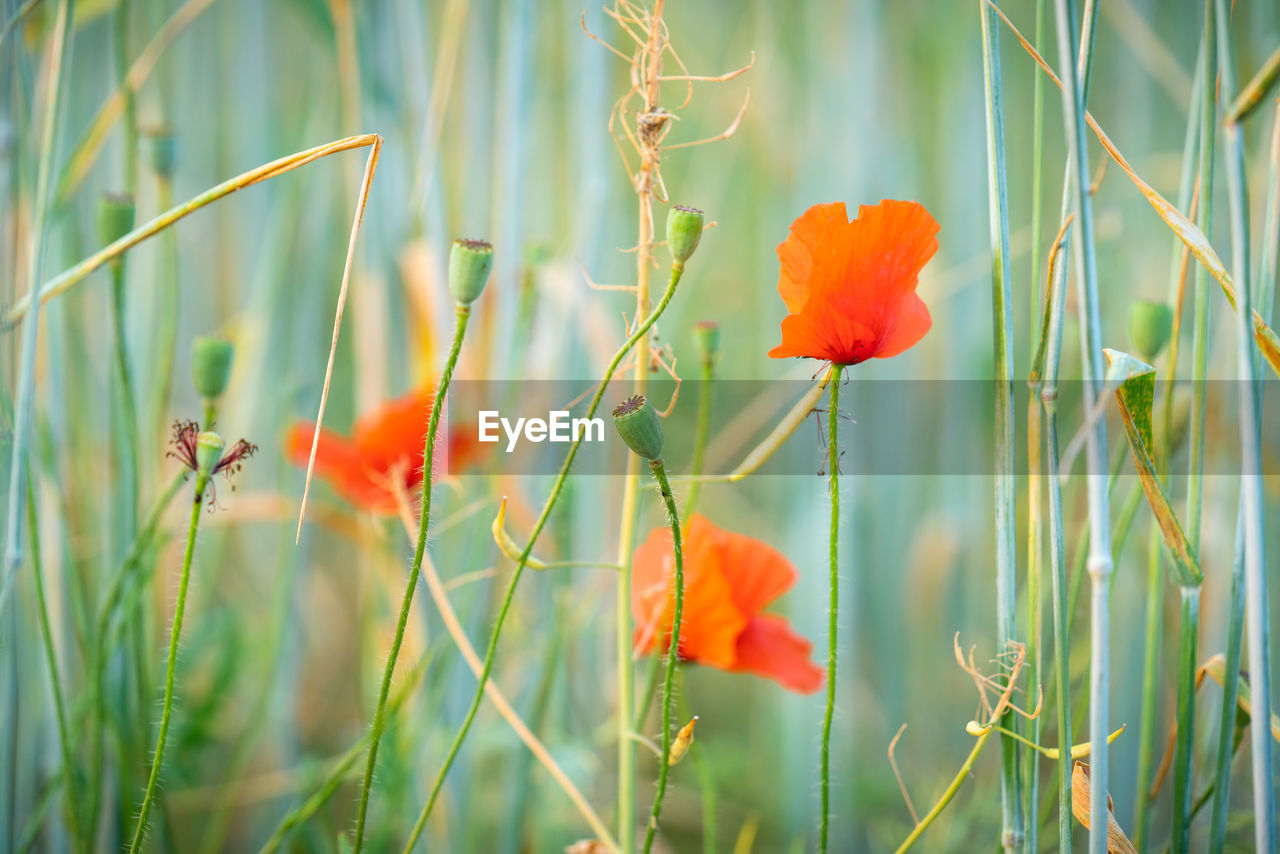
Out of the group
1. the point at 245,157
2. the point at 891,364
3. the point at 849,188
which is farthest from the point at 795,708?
the point at 245,157

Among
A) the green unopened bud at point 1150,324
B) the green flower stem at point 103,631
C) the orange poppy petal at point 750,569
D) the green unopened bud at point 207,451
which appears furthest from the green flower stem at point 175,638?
the green unopened bud at point 1150,324

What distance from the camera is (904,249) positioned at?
12.9 inches

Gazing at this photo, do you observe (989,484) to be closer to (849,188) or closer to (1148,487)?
(849,188)

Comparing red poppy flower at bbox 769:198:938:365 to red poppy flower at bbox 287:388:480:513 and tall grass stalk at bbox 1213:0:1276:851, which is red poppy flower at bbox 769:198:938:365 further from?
red poppy flower at bbox 287:388:480:513

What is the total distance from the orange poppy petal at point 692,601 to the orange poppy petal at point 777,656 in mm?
15

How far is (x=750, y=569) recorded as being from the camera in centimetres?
42

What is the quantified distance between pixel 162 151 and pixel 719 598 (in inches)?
17.4

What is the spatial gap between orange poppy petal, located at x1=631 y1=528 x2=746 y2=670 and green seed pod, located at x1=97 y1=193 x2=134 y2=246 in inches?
12.1

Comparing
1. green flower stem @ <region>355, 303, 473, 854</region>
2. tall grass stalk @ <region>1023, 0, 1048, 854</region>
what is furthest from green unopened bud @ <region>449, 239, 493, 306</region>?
tall grass stalk @ <region>1023, 0, 1048, 854</region>

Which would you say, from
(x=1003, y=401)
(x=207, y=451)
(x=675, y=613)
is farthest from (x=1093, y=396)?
(x=207, y=451)

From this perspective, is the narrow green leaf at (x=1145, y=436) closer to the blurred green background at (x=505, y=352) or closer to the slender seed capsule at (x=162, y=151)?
the blurred green background at (x=505, y=352)

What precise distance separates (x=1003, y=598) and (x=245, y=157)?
1.02m

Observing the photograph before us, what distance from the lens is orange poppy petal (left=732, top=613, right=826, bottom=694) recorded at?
0.42m

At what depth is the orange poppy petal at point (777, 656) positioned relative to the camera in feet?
1.38
